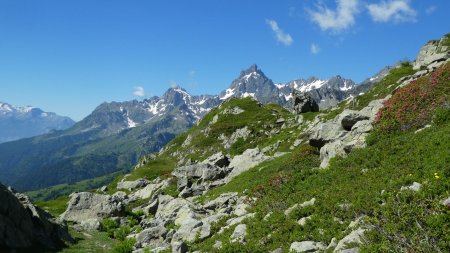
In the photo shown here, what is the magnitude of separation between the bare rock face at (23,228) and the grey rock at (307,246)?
783 inches

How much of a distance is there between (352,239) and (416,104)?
21628mm

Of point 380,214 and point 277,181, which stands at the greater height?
point 277,181

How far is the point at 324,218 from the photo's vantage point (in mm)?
21375

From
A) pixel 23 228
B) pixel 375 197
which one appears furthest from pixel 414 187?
pixel 23 228

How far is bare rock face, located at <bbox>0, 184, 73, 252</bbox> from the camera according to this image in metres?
28.2

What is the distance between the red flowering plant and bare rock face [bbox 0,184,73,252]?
2909cm

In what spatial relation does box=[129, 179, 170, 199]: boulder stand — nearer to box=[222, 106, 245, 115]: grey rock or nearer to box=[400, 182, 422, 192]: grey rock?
box=[400, 182, 422, 192]: grey rock

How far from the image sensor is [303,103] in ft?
402

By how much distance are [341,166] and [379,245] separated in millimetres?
14496

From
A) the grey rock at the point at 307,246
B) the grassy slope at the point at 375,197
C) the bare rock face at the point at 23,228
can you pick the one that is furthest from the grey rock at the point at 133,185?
the grey rock at the point at 307,246

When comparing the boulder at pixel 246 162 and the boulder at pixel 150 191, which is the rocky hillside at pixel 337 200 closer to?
the boulder at pixel 246 162

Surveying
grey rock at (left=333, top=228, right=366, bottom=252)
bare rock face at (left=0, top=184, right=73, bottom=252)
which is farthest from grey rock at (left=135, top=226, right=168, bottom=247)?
grey rock at (left=333, top=228, right=366, bottom=252)

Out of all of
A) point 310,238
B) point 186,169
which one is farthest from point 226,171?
point 310,238

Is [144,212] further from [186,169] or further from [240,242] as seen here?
[240,242]
